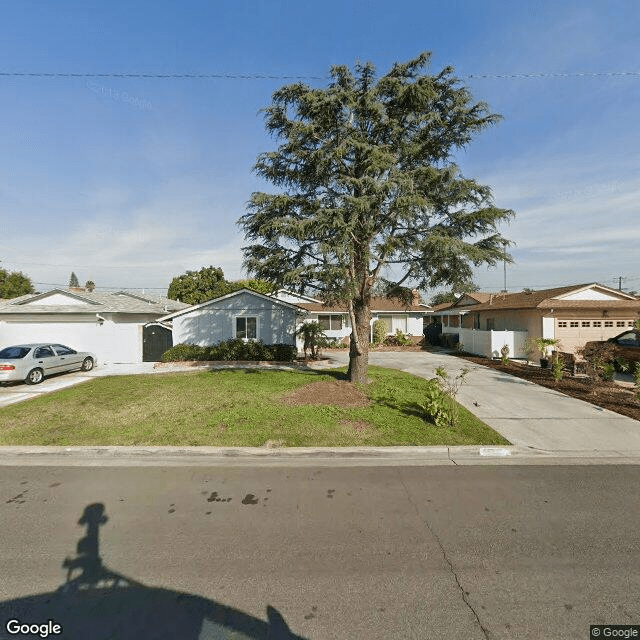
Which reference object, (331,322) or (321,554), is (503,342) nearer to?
(331,322)

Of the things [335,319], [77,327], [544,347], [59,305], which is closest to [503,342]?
[544,347]

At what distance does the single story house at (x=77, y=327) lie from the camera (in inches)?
669

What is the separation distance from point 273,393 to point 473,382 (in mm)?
7083

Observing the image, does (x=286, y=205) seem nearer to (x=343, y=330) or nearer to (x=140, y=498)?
(x=140, y=498)

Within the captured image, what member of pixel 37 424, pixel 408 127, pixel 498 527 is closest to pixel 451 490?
pixel 498 527

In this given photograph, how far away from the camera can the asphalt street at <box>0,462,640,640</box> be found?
2.69m

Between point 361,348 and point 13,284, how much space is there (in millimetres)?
56819

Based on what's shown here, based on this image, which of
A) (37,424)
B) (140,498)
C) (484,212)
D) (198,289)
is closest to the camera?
(140,498)

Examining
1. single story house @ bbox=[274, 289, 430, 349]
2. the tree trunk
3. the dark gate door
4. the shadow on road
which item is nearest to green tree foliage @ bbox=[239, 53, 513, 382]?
the tree trunk

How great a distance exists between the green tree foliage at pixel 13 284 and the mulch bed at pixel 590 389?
58.8 meters

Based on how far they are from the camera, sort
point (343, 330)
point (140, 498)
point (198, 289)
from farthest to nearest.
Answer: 1. point (198, 289)
2. point (343, 330)
3. point (140, 498)

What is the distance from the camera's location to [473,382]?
38.9 ft

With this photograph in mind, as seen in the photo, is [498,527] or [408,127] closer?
[498,527]

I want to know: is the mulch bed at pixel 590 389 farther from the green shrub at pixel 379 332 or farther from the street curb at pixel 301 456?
the green shrub at pixel 379 332
